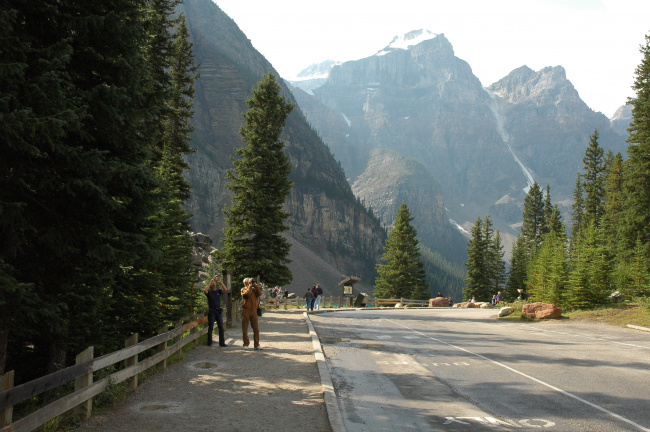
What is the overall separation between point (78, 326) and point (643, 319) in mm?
22890

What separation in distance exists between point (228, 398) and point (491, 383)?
506 cm

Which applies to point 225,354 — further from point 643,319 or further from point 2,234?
point 643,319

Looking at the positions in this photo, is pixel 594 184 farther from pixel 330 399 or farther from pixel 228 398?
pixel 228 398

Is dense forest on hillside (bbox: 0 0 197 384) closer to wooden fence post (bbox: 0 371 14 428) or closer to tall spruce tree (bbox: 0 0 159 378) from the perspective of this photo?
tall spruce tree (bbox: 0 0 159 378)

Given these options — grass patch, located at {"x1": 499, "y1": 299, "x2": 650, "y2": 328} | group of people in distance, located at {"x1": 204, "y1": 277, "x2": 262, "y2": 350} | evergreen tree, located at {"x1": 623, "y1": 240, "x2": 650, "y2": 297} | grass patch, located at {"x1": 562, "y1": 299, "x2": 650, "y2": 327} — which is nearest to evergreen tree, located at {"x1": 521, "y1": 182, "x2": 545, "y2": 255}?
evergreen tree, located at {"x1": 623, "y1": 240, "x2": 650, "y2": 297}

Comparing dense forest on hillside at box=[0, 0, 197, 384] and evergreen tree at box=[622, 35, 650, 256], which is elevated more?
evergreen tree at box=[622, 35, 650, 256]

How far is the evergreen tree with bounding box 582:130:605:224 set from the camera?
71.9 metres

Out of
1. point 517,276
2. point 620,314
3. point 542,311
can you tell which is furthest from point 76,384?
point 517,276

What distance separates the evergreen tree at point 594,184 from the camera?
236 feet

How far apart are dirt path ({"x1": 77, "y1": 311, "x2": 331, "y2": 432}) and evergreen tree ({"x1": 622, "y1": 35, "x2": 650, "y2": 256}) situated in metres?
35.2

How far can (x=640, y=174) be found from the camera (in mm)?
37500

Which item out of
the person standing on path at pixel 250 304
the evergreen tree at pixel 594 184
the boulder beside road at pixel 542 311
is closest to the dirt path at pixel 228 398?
the person standing on path at pixel 250 304

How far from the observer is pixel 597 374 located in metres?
10.4

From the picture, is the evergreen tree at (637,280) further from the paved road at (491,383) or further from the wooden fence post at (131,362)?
the wooden fence post at (131,362)
